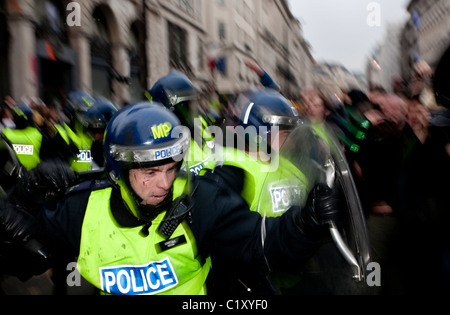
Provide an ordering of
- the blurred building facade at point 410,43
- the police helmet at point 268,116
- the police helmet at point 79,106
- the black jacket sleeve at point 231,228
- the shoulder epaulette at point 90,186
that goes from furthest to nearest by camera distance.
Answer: the police helmet at point 79,106 < the blurred building facade at point 410,43 < the police helmet at point 268,116 < the shoulder epaulette at point 90,186 < the black jacket sleeve at point 231,228

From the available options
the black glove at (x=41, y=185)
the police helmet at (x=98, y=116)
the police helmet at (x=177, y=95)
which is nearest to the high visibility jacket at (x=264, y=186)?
the black glove at (x=41, y=185)

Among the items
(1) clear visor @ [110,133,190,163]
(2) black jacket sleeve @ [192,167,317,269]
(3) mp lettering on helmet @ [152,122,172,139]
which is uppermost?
(3) mp lettering on helmet @ [152,122,172,139]

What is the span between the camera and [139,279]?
163cm

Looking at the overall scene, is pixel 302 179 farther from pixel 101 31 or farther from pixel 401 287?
pixel 101 31

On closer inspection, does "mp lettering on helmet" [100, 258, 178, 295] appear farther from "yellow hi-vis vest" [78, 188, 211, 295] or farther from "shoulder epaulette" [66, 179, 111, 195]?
"shoulder epaulette" [66, 179, 111, 195]

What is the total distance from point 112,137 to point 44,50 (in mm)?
9720

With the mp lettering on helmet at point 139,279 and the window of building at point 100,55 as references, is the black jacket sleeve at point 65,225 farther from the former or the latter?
the window of building at point 100,55

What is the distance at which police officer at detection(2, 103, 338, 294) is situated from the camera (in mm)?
1626

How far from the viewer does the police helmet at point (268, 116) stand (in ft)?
7.77

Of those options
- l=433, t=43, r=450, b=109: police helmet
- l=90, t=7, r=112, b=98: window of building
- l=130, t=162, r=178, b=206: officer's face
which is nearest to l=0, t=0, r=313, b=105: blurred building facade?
l=90, t=7, r=112, b=98: window of building

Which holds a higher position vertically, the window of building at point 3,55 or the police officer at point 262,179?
the window of building at point 3,55

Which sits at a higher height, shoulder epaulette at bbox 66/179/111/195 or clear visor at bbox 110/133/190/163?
clear visor at bbox 110/133/190/163

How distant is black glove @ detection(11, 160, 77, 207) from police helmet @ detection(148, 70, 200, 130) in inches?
55.8

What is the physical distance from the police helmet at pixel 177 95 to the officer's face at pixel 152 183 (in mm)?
1771
